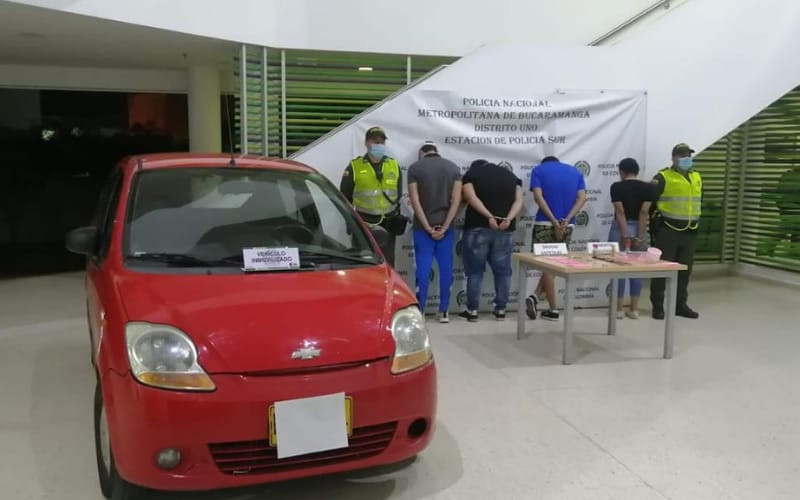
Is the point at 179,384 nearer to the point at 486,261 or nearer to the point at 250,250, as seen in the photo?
the point at 250,250

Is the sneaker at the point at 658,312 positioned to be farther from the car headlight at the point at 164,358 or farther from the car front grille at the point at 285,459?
the car headlight at the point at 164,358

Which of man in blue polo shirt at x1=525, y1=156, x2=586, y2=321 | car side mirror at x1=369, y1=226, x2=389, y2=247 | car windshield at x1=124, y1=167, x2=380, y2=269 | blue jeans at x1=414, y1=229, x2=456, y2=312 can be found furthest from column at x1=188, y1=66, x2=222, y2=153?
car side mirror at x1=369, y1=226, x2=389, y2=247

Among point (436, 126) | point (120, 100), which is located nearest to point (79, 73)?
point (120, 100)

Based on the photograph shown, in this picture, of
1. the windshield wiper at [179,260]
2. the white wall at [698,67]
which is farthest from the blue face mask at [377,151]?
the windshield wiper at [179,260]

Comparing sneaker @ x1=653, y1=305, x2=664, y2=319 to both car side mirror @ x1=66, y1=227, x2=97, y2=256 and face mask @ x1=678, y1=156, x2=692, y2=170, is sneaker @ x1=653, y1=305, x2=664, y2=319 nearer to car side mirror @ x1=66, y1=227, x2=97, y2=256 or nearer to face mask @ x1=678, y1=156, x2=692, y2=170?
face mask @ x1=678, y1=156, x2=692, y2=170

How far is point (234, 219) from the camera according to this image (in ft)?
11.0

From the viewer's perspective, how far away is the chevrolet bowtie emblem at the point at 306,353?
2520 millimetres

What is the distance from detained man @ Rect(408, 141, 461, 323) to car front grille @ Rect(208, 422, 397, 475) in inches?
135

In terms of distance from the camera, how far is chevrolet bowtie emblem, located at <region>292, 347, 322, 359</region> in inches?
99.2

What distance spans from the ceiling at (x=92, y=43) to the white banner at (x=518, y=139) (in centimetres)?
194

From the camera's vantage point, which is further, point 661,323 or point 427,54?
point 427,54

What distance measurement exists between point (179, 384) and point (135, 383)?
160 millimetres

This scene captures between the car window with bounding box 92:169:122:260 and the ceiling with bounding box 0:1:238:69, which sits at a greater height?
the ceiling with bounding box 0:1:238:69

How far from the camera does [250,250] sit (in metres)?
3.08
